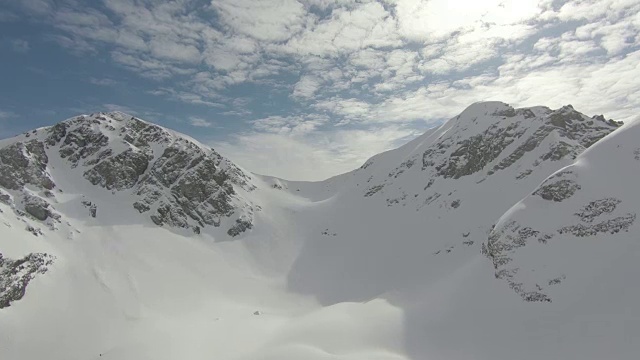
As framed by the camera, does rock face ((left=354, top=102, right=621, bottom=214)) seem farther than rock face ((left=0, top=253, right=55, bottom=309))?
Yes

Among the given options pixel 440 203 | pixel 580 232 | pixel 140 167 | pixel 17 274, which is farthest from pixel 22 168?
pixel 580 232

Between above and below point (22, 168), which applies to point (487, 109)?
above

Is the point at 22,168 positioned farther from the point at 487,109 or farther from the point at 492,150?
the point at 487,109

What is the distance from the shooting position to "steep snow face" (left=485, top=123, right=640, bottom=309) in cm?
3631

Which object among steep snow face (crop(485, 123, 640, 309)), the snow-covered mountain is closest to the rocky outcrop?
the snow-covered mountain

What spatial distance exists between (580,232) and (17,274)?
65551 millimetres

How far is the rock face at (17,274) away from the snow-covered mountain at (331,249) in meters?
0.22

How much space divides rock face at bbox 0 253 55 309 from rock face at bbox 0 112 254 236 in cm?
2276

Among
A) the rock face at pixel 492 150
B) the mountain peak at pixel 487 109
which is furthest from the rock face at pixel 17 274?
the mountain peak at pixel 487 109

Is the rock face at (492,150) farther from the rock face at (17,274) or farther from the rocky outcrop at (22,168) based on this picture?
the rocky outcrop at (22,168)

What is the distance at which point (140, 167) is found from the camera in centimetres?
9000

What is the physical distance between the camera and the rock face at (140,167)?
270 feet

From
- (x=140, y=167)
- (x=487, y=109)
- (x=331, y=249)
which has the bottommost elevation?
(x=331, y=249)

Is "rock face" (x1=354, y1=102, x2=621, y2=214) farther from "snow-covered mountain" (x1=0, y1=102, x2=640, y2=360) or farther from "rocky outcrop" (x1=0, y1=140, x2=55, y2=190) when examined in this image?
"rocky outcrop" (x1=0, y1=140, x2=55, y2=190)
